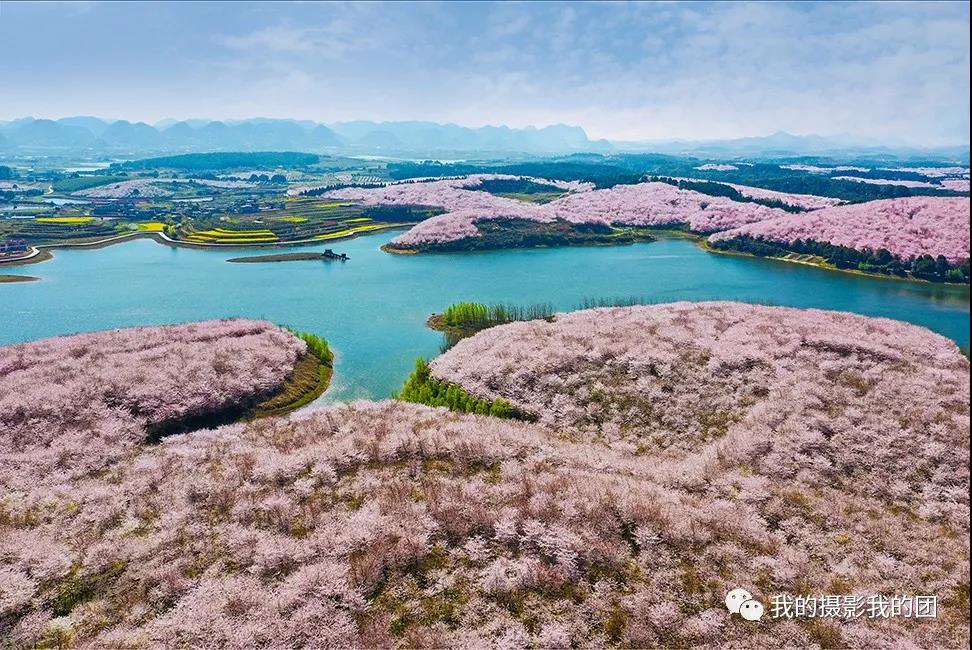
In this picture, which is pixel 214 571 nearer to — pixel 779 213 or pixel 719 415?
pixel 719 415

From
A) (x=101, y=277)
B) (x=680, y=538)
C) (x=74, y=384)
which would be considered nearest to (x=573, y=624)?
(x=680, y=538)

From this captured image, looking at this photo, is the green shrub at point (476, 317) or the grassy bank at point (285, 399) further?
the green shrub at point (476, 317)

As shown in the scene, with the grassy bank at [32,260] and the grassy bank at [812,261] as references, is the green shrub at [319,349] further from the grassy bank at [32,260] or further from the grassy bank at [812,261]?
the grassy bank at [812,261]

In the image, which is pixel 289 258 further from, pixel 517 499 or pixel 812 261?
pixel 812 261

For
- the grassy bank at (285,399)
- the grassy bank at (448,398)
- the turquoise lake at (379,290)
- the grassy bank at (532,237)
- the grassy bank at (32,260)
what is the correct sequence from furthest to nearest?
the grassy bank at (532,237) < the grassy bank at (32,260) < the turquoise lake at (379,290) < the grassy bank at (285,399) < the grassy bank at (448,398)

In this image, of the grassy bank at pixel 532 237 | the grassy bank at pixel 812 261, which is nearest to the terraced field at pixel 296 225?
the grassy bank at pixel 532 237

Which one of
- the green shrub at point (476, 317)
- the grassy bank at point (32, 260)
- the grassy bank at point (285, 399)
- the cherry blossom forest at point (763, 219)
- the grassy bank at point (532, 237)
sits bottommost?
the grassy bank at point (285, 399)
